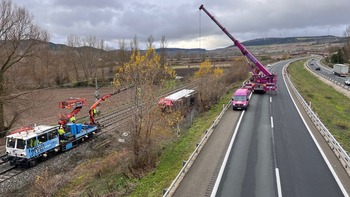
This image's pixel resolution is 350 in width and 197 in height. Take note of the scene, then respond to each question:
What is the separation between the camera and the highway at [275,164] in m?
15.7

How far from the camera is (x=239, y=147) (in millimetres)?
22172

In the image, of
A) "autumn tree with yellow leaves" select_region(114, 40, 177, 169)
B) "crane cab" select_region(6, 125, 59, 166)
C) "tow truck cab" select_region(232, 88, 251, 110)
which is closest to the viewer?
"autumn tree with yellow leaves" select_region(114, 40, 177, 169)

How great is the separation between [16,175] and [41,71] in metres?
55.1

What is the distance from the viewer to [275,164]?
19.0 meters

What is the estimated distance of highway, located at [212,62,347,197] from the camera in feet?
51.5

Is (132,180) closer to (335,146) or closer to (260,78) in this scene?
(335,146)

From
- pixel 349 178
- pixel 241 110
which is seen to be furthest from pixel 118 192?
pixel 241 110

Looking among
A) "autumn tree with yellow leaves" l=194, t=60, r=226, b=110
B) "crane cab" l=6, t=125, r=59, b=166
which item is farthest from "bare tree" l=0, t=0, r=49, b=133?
"autumn tree with yellow leaves" l=194, t=60, r=226, b=110

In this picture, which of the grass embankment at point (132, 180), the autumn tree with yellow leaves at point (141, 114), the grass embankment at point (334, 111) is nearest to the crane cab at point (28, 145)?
the grass embankment at point (132, 180)

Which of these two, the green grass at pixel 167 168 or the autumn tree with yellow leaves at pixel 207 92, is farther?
the autumn tree with yellow leaves at pixel 207 92

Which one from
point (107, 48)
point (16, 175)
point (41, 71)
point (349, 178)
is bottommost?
point (16, 175)

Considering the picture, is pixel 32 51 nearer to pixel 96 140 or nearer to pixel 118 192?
pixel 96 140

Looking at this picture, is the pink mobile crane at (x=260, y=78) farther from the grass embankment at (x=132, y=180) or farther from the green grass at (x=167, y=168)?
the grass embankment at (x=132, y=180)

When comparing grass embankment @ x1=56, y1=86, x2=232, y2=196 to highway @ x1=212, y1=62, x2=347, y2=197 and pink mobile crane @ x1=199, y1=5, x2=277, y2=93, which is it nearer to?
highway @ x1=212, y1=62, x2=347, y2=197
